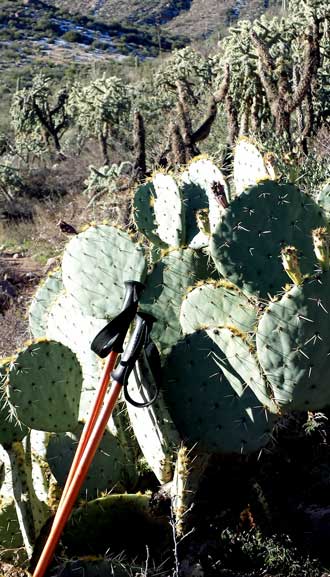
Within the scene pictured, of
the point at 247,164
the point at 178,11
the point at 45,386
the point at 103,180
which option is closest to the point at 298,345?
the point at 45,386

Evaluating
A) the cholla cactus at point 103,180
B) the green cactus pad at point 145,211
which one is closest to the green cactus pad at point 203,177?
the green cactus pad at point 145,211

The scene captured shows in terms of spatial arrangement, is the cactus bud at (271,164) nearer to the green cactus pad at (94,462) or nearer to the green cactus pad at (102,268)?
the green cactus pad at (102,268)

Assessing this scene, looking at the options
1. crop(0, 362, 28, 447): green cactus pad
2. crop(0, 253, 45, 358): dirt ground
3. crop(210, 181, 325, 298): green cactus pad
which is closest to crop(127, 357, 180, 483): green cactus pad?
crop(0, 362, 28, 447): green cactus pad

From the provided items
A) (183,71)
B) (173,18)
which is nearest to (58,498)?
(183,71)

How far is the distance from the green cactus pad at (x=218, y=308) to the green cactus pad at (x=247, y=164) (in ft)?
2.39

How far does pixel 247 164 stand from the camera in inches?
139

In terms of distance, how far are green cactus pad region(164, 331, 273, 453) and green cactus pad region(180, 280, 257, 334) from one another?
0.58ft

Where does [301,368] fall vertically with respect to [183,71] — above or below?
above

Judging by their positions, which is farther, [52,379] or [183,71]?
[183,71]

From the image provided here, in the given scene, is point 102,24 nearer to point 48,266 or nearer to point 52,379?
point 48,266

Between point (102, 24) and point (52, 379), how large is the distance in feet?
210

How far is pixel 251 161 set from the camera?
3.49 meters

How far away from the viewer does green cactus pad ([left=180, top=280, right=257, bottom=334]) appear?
113 inches

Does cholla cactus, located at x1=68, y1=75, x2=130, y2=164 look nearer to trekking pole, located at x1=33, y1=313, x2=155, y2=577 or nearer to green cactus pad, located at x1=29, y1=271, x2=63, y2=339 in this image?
green cactus pad, located at x1=29, y1=271, x2=63, y2=339
